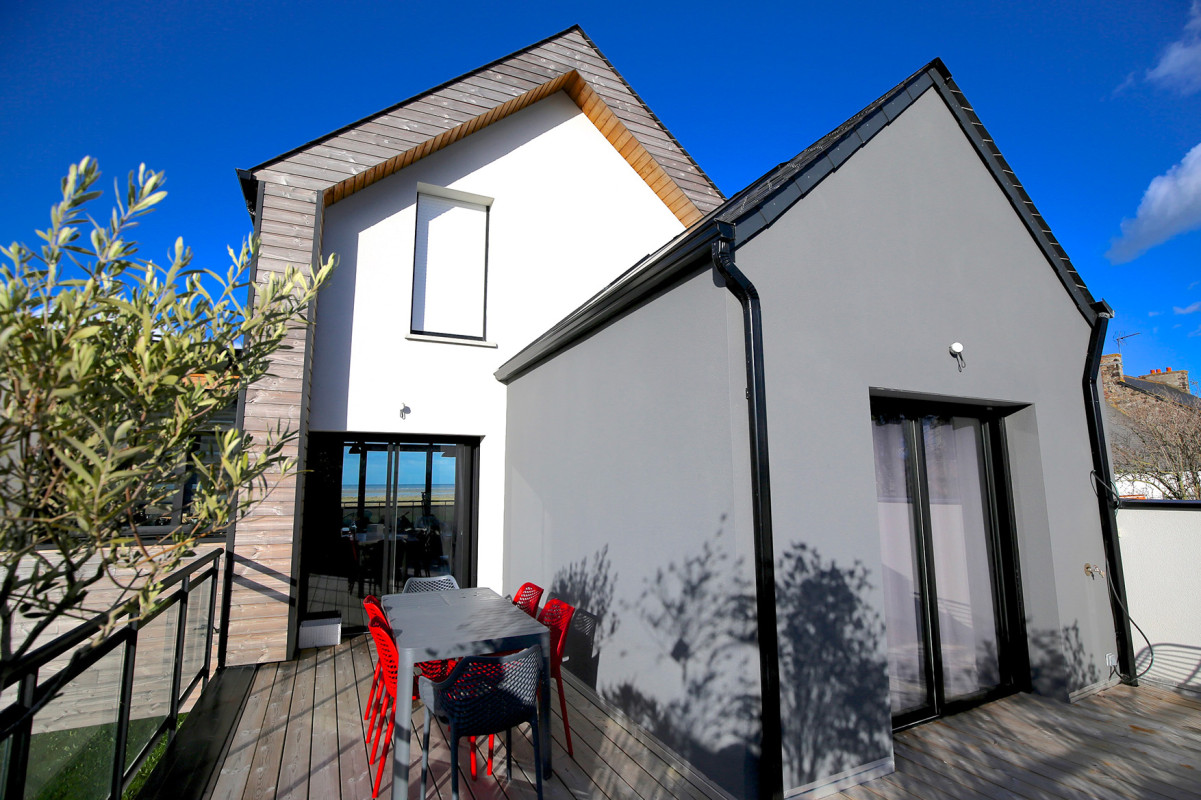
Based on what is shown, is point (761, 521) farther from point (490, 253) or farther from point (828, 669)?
point (490, 253)

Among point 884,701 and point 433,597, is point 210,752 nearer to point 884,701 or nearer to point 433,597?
point 433,597

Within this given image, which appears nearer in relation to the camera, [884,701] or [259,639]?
[884,701]

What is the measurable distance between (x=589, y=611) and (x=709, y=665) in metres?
1.66

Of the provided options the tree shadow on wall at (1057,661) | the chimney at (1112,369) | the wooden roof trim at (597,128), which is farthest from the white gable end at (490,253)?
the chimney at (1112,369)

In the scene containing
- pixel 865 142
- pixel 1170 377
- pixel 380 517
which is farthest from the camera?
pixel 1170 377

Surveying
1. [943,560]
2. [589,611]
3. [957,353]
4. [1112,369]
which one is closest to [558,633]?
[589,611]

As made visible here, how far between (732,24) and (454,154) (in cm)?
517

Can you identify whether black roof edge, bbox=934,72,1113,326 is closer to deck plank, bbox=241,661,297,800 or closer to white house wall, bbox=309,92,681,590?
white house wall, bbox=309,92,681,590

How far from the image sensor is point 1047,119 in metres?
11.5

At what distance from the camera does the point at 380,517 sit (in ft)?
22.1

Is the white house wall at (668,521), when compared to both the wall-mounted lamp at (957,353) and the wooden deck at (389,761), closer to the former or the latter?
the wooden deck at (389,761)

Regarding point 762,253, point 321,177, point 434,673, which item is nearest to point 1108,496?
point 762,253

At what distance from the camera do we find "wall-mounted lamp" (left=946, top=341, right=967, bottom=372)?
14.1 ft

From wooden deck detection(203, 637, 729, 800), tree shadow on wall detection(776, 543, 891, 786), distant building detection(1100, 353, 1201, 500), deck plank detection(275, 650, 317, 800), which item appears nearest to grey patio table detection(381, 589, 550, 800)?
wooden deck detection(203, 637, 729, 800)
